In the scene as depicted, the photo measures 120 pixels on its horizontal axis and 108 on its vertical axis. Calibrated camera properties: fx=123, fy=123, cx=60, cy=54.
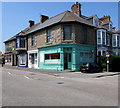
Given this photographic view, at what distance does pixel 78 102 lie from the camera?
4.91m

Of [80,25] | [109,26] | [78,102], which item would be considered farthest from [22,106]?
[109,26]

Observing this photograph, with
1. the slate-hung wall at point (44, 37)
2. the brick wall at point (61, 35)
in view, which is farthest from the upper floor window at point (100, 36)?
the slate-hung wall at point (44, 37)

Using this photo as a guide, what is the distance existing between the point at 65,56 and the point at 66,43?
2.26 meters

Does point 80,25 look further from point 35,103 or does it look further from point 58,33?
point 35,103

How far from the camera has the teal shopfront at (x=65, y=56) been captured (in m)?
18.2

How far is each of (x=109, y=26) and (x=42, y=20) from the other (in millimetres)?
14880

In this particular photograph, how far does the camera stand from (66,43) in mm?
18312

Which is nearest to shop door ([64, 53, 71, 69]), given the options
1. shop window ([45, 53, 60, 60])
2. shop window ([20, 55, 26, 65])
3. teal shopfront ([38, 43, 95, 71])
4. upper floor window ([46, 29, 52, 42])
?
teal shopfront ([38, 43, 95, 71])

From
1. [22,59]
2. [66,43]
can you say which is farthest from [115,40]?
[22,59]

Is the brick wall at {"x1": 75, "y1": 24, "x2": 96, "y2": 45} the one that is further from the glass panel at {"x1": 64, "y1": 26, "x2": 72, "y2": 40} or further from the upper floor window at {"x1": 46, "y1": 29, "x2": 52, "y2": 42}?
the upper floor window at {"x1": 46, "y1": 29, "x2": 52, "y2": 42}

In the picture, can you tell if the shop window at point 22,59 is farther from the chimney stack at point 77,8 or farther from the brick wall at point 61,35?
the chimney stack at point 77,8

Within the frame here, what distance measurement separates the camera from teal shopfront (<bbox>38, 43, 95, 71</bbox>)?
18.2 metres

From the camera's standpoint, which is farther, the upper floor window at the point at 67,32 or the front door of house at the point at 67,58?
the upper floor window at the point at 67,32

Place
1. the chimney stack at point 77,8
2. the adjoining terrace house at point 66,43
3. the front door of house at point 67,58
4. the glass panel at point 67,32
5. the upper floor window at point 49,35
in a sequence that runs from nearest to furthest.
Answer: the adjoining terrace house at point 66,43 < the front door of house at point 67,58 < the glass panel at point 67,32 < the upper floor window at point 49,35 < the chimney stack at point 77,8
